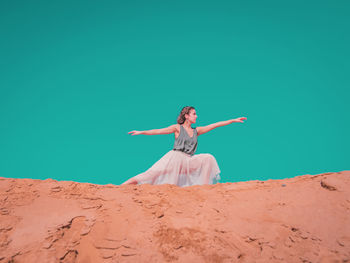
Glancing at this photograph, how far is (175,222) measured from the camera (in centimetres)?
366

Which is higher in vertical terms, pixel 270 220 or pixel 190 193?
pixel 190 193

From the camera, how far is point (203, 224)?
3.63 m

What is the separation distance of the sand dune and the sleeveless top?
1820 millimetres

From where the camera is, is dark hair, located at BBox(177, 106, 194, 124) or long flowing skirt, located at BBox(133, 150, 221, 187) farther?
dark hair, located at BBox(177, 106, 194, 124)

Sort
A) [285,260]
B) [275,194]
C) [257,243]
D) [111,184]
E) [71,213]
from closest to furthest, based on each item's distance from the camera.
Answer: [285,260] < [257,243] < [71,213] < [275,194] < [111,184]

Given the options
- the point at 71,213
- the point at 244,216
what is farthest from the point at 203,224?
the point at 71,213

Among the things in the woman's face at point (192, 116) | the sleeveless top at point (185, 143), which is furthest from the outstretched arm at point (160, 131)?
the woman's face at point (192, 116)

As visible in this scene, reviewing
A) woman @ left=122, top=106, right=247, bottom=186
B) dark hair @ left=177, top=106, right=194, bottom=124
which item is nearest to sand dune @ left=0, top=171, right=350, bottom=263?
woman @ left=122, top=106, right=247, bottom=186

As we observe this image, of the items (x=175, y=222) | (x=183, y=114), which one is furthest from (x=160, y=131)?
(x=175, y=222)

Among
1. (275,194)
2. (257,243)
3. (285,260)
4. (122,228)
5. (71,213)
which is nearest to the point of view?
(285,260)

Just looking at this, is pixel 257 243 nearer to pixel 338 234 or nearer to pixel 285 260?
pixel 285 260

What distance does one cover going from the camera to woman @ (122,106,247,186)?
5.97 m

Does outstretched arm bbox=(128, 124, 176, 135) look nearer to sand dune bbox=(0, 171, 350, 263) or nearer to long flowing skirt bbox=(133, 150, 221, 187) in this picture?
long flowing skirt bbox=(133, 150, 221, 187)

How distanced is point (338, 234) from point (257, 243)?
1.04 m
